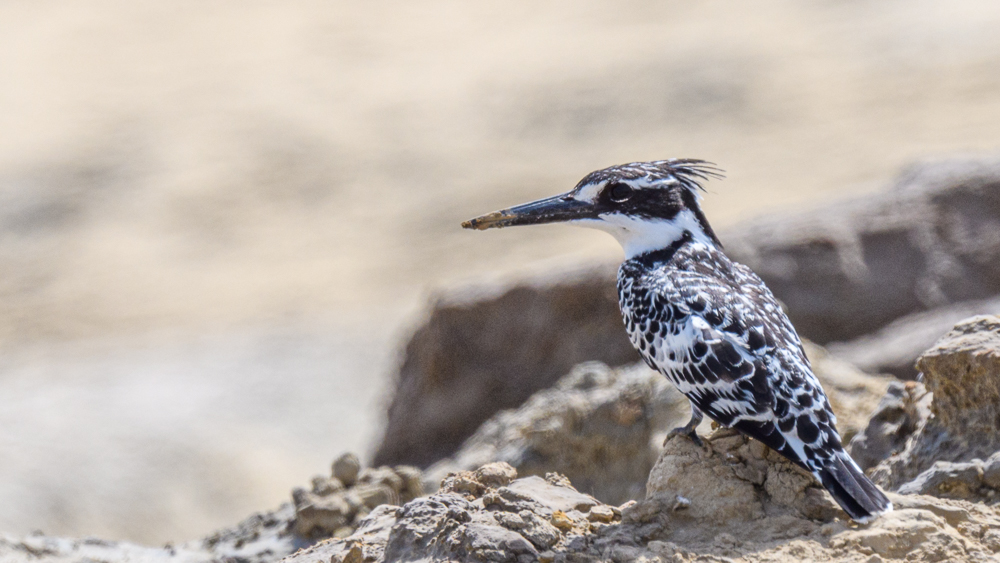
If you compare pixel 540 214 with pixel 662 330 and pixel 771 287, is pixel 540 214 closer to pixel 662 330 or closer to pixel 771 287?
pixel 662 330

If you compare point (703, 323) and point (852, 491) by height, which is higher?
point (703, 323)

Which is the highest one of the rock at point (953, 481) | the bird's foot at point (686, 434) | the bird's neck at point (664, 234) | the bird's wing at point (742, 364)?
→ the bird's neck at point (664, 234)

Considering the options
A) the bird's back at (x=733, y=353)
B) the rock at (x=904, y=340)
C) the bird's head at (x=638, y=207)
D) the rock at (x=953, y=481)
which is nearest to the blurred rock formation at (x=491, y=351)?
the rock at (x=904, y=340)

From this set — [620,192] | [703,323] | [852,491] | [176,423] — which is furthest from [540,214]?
[176,423]

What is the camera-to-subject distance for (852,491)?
151 inches

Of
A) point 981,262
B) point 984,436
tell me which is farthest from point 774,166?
point 984,436

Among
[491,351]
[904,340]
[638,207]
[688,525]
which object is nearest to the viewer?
[688,525]

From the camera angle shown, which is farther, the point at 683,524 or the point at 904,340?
the point at 904,340

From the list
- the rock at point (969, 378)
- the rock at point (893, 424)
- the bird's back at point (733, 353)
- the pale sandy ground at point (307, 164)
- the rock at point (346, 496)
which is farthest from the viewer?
the pale sandy ground at point (307, 164)

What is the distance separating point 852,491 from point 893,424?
143 centimetres

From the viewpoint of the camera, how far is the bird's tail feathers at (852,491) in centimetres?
379

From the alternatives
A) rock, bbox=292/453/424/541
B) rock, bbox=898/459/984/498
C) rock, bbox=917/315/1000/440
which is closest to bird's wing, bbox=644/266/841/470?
rock, bbox=898/459/984/498

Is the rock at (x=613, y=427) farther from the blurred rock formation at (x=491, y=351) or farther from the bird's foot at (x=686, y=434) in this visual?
the bird's foot at (x=686, y=434)

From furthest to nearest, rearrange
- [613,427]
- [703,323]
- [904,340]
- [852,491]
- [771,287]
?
1. [771,287]
2. [904,340]
3. [613,427]
4. [703,323]
5. [852,491]
